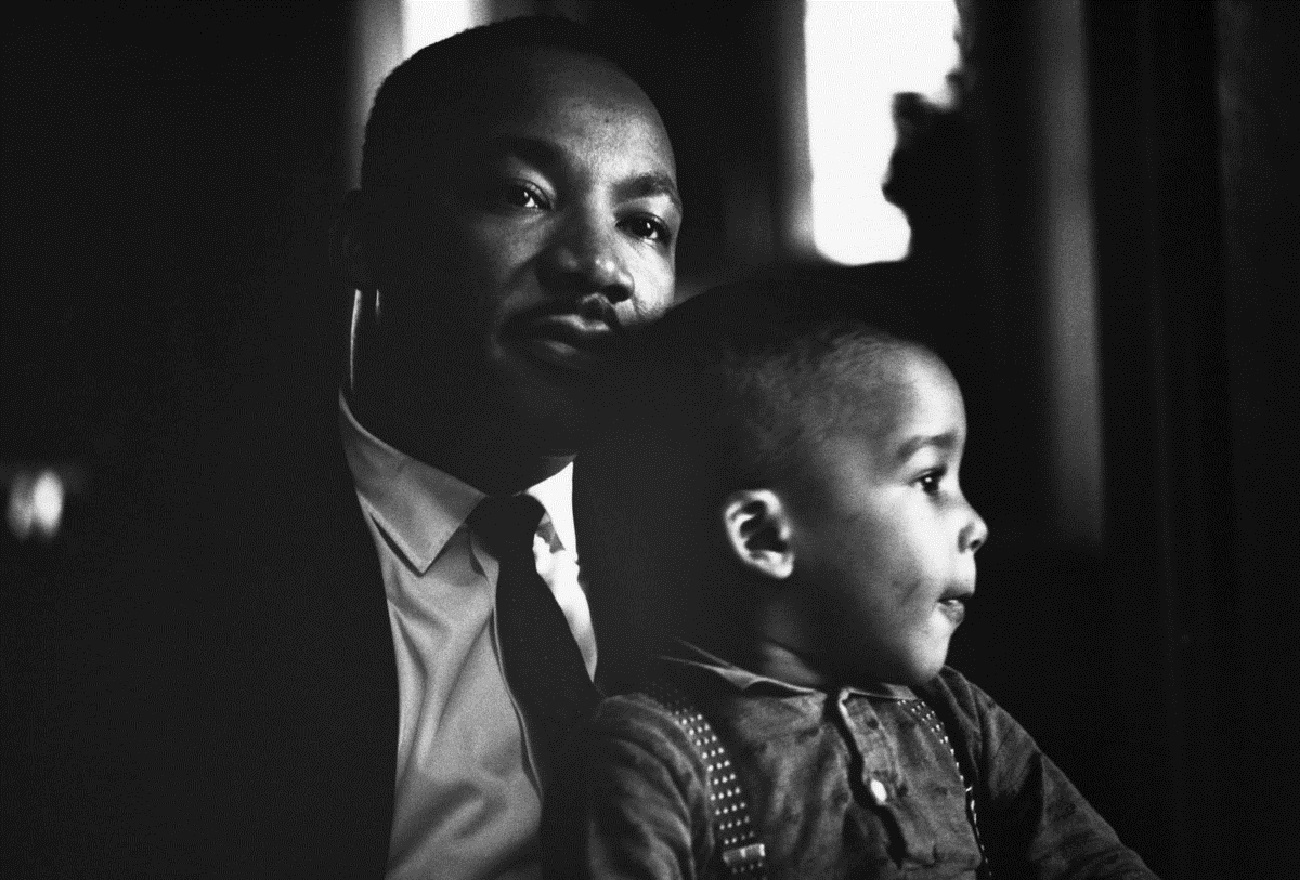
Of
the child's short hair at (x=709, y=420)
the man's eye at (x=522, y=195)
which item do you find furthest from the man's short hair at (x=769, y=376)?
the man's eye at (x=522, y=195)

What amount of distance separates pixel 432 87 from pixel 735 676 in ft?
1.16

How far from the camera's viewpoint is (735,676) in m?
0.63

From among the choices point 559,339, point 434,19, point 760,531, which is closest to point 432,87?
point 434,19

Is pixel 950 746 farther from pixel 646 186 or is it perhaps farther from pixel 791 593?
pixel 646 186

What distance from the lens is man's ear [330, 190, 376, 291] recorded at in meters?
0.71

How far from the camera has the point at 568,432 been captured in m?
0.68

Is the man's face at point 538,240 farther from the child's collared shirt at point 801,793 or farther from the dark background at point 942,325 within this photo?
the child's collared shirt at point 801,793

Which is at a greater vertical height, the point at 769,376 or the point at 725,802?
the point at 769,376

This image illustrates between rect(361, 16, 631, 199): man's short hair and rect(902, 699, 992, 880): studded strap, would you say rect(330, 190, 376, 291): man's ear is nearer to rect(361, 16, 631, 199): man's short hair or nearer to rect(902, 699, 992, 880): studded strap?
rect(361, 16, 631, 199): man's short hair

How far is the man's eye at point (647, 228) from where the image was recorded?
0.68m

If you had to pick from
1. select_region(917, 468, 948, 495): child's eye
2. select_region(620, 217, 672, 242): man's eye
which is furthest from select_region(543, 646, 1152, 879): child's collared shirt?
select_region(620, 217, 672, 242): man's eye

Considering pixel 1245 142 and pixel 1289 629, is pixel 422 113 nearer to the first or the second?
pixel 1245 142

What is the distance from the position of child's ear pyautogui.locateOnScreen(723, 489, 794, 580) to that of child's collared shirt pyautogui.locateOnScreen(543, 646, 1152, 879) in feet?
0.18

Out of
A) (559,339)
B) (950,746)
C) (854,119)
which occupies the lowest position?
(950,746)
